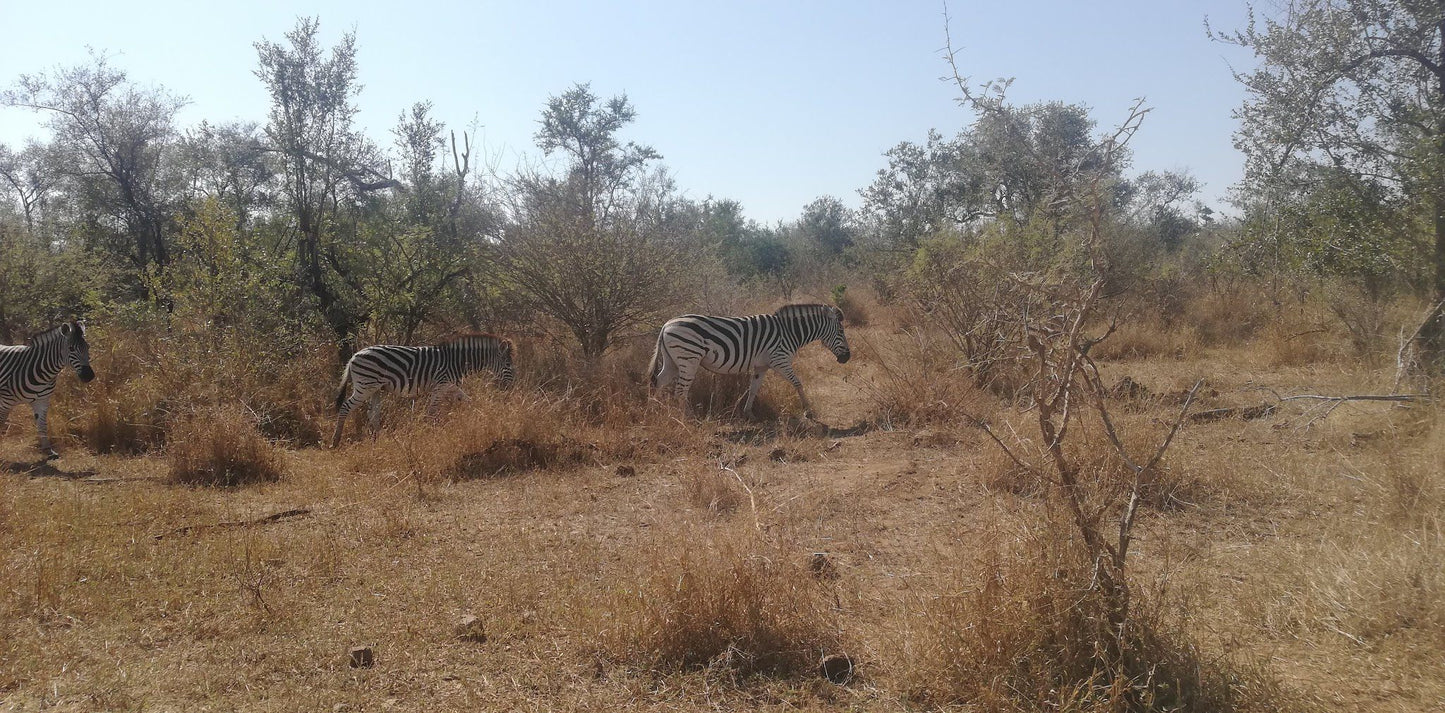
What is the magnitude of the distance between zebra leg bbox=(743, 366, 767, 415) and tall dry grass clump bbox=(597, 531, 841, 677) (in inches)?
248

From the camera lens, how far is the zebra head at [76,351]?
349 inches

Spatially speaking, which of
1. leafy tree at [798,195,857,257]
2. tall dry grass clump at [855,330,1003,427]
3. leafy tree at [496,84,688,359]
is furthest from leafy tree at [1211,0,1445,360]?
leafy tree at [798,195,857,257]

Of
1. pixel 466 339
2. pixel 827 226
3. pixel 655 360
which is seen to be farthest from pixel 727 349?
pixel 827 226

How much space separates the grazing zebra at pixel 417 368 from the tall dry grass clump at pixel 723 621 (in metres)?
5.71

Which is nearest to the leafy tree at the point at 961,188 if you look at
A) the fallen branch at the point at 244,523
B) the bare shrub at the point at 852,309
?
the bare shrub at the point at 852,309

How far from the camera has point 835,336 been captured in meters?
11.7

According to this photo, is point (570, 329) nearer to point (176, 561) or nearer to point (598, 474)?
point (598, 474)

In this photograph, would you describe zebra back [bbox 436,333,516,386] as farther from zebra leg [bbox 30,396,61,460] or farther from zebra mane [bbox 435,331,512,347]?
zebra leg [bbox 30,396,61,460]

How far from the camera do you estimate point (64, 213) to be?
17.7 meters

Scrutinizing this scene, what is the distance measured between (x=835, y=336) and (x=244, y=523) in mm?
8057

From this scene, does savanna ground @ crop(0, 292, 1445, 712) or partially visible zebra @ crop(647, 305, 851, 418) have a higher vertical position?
partially visible zebra @ crop(647, 305, 851, 418)

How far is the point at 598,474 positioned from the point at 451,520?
1.57 metres

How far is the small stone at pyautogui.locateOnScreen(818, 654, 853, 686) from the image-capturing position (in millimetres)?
3404

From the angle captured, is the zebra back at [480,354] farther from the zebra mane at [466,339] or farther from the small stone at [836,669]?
the small stone at [836,669]
